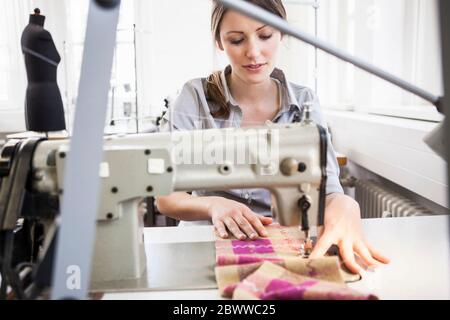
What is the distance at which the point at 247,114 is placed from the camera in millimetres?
964

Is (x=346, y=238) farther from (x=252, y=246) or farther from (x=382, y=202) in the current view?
(x=382, y=202)

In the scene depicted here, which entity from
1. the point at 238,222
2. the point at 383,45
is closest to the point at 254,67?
the point at 238,222

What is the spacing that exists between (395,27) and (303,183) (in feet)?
4.33

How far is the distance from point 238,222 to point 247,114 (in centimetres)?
31

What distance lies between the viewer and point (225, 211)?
791mm

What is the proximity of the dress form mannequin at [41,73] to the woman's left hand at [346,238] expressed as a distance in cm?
62

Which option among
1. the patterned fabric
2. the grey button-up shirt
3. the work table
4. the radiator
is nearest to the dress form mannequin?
the grey button-up shirt

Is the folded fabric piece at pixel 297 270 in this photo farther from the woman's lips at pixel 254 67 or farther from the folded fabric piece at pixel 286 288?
the woman's lips at pixel 254 67

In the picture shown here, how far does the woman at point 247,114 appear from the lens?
0.68 metres

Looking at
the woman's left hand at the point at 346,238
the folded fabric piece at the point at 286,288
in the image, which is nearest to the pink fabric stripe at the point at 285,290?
the folded fabric piece at the point at 286,288

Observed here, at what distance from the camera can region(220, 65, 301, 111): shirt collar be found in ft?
3.18

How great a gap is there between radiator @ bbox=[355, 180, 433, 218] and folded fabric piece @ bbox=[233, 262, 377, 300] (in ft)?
2.74

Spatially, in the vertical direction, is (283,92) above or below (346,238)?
above

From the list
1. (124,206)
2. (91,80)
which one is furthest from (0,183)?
(91,80)
